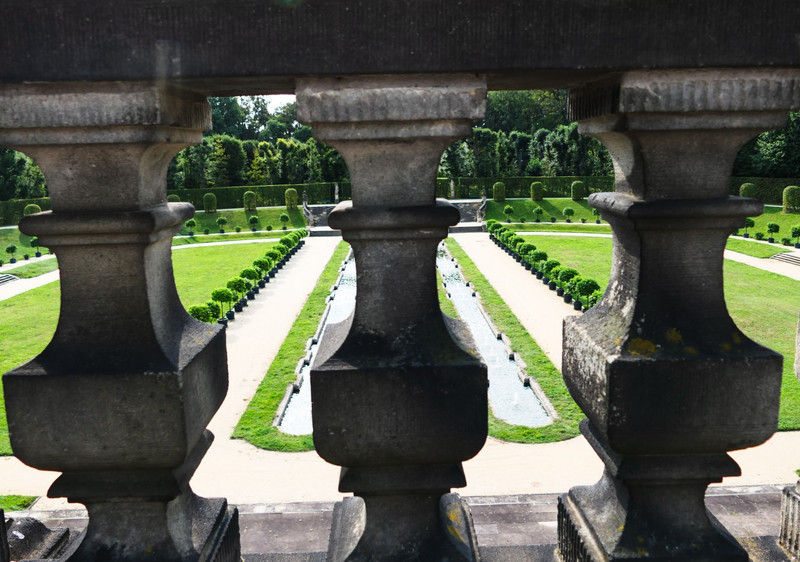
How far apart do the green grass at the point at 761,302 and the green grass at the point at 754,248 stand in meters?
0.78

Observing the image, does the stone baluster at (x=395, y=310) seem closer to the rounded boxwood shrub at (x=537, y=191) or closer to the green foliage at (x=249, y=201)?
the green foliage at (x=249, y=201)

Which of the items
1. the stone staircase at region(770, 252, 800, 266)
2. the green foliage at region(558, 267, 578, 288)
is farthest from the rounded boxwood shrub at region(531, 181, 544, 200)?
the green foliage at region(558, 267, 578, 288)

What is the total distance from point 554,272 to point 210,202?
115 feet

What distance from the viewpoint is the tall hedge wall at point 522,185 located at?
5509 centimetres

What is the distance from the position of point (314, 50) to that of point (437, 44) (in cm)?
46

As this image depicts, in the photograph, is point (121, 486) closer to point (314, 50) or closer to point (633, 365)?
point (314, 50)

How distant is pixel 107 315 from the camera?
2723 millimetres

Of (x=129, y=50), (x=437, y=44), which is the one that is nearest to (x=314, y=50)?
(x=437, y=44)

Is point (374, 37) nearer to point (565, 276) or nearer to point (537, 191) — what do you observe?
point (565, 276)

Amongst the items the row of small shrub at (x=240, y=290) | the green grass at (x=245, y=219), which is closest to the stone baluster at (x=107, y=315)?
the row of small shrub at (x=240, y=290)

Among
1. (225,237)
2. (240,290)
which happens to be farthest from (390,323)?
(225,237)

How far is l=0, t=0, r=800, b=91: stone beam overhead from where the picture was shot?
2.39 metres

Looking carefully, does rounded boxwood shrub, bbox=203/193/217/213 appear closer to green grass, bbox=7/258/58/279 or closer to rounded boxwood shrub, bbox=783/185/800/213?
green grass, bbox=7/258/58/279

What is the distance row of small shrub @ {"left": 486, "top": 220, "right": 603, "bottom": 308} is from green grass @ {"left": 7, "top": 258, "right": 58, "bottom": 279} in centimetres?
2284
